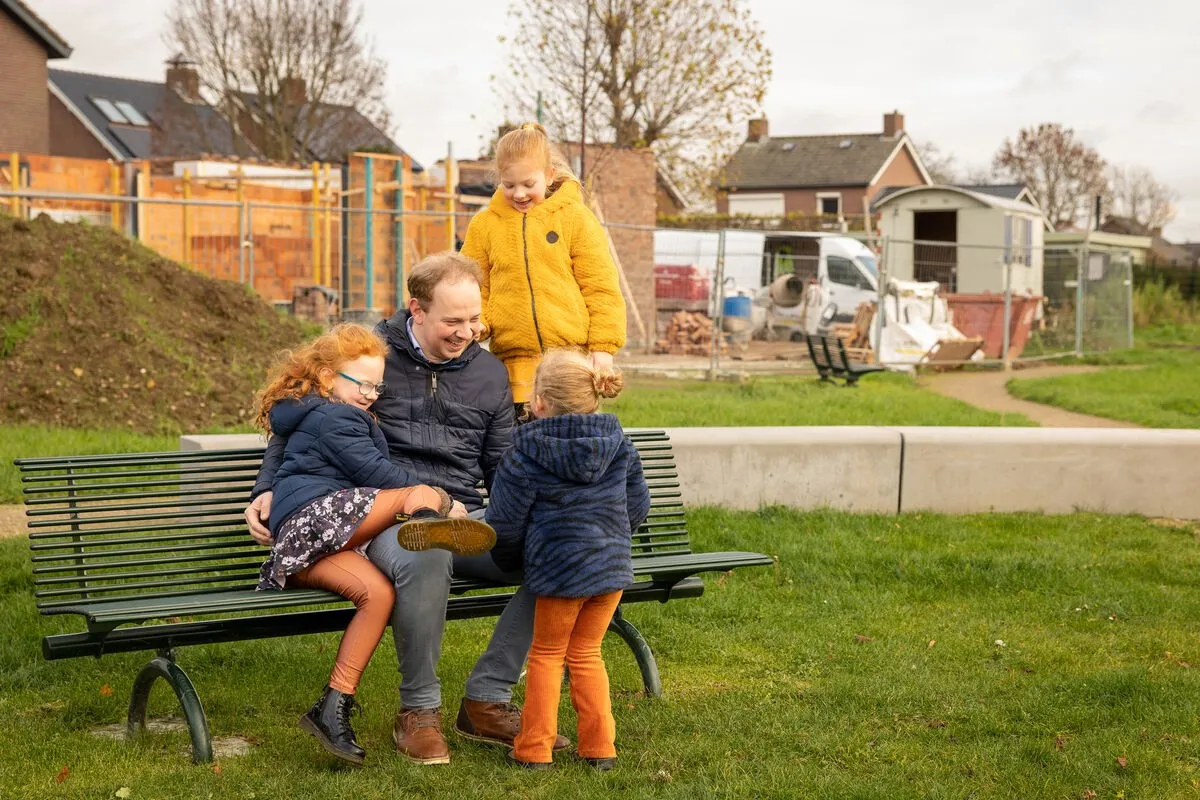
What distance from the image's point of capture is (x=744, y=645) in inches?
222

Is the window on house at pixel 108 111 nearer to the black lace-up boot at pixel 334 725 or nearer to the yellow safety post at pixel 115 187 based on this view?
the yellow safety post at pixel 115 187

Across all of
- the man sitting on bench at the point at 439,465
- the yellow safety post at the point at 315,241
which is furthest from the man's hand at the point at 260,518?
the yellow safety post at the point at 315,241

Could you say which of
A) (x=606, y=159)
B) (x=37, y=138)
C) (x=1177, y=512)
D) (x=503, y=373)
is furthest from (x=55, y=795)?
(x=37, y=138)

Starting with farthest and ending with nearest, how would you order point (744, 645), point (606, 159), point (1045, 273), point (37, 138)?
point (37, 138) < point (1045, 273) < point (606, 159) < point (744, 645)

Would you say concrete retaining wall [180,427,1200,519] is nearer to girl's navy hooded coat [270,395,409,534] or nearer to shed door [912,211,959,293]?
girl's navy hooded coat [270,395,409,534]

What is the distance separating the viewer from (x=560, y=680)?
14.0 ft

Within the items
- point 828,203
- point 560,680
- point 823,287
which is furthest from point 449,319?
point 828,203

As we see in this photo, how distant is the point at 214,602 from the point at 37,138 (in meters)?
39.0

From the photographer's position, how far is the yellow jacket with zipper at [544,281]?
16.5 feet

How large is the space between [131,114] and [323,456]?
165 ft

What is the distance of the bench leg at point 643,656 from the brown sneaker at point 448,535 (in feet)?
3.70

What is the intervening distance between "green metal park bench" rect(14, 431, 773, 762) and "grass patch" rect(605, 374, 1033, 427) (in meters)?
5.94

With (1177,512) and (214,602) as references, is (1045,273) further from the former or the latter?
(214,602)

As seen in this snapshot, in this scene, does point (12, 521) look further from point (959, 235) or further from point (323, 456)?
point (959, 235)
